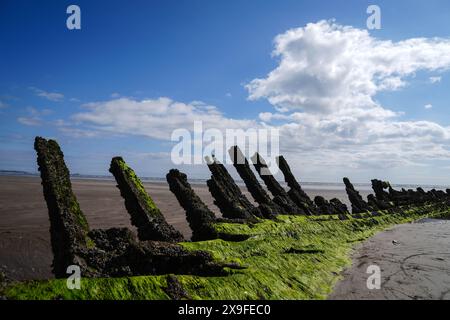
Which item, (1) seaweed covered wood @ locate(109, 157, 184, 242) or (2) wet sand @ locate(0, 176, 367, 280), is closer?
(1) seaweed covered wood @ locate(109, 157, 184, 242)

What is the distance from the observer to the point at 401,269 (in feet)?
29.2

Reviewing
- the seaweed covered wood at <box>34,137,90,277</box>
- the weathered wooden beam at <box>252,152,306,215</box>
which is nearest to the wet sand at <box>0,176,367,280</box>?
the seaweed covered wood at <box>34,137,90,277</box>

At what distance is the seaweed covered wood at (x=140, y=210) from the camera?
660 cm

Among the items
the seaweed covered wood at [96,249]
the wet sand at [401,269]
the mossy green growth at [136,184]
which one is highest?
the mossy green growth at [136,184]

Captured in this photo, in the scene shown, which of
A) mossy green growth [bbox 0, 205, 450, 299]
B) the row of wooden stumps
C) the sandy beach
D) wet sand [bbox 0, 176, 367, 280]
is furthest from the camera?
wet sand [bbox 0, 176, 367, 280]

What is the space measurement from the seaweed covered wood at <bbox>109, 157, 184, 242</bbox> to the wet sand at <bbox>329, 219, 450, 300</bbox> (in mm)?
3502

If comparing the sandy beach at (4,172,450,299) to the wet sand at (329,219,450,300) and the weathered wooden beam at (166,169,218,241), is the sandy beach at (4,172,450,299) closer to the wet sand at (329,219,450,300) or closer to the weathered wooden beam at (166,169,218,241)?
the wet sand at (329,219,450,300)

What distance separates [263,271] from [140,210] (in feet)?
8.90

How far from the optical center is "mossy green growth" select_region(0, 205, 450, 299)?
13.2 ft

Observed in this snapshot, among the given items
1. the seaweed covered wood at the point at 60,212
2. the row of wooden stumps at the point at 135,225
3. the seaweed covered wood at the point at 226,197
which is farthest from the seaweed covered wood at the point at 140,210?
the seaweed covered wood at the point at 226,197

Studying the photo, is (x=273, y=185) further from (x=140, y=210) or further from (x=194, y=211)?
(x=140, y=210)

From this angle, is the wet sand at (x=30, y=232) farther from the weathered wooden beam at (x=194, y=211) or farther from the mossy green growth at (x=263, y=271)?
the mossy green growth at (x=263, y=271)

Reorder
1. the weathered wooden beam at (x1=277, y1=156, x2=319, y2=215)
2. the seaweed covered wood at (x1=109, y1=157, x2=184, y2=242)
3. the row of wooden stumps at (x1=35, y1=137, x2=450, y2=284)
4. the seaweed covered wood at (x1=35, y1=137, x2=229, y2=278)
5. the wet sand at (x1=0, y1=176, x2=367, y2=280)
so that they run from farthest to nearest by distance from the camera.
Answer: the weathered wooden beam at (x1=277, y1=156, x2=319, y2=215)
the wet sand at (x1=0, y1=176, x2=367, y2=280)
the seaweed covered wood at (x1=109, y1=157, x2=184, y2=242)
the row of wooden stumps at (x1=35, y1=137, x2=450, y2=284)
the seaweed covered wood at (x1=35, y1=137, x2=229, y2=278)

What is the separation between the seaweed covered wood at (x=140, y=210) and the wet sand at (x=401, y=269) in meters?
3.50
